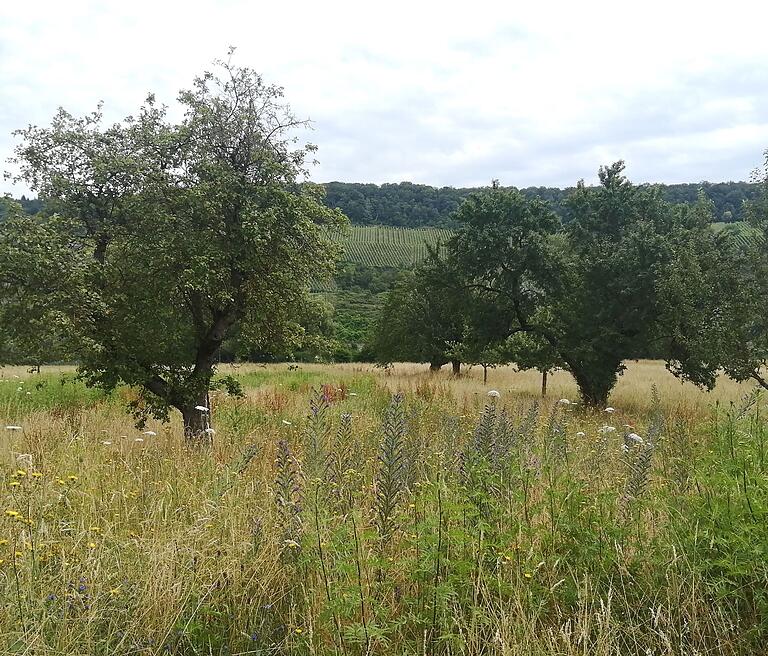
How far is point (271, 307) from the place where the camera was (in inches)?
345

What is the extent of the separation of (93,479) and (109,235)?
4.74 m

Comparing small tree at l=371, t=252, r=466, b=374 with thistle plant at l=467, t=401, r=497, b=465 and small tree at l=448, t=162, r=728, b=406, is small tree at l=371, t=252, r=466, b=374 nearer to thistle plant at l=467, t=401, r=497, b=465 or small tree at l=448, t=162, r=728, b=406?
small tree at l=448, t=162, r=728, b=406

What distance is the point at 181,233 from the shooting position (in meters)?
7.93

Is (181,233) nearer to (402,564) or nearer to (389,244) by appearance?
(402,564)

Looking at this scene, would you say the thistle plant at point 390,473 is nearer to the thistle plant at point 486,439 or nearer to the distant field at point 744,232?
the thistle plant at point 486,439

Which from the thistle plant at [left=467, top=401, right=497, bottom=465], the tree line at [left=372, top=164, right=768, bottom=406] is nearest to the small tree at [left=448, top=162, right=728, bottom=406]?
the tree line at [left=372, top=164, right=768, bottom=406]

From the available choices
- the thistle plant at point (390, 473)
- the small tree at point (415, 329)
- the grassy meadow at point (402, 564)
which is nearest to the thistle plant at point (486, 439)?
the grassy meadow at point (402, 564)

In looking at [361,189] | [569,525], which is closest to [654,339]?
[569,525]

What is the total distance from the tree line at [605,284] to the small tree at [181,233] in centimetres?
827

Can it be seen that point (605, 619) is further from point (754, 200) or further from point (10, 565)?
point (754, 200)

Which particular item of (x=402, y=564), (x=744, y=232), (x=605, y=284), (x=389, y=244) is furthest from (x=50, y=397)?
(x=389, y=244)

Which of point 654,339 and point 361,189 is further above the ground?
point 361,189

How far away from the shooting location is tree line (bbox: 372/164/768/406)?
1263 centimetres

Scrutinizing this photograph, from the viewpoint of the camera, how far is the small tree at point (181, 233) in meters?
7.82
